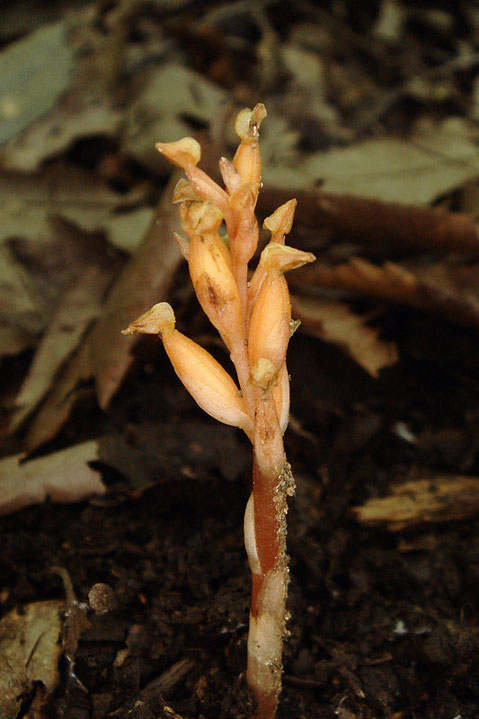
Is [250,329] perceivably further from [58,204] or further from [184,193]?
[58,204]

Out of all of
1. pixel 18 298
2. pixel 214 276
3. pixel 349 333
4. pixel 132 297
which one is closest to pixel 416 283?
pixel 349 333

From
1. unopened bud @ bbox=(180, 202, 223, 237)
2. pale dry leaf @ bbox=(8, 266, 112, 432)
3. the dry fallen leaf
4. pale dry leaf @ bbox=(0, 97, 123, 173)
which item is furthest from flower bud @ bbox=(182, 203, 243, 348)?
pale dry leaf @ bbox=(0, 97, 123, 173)

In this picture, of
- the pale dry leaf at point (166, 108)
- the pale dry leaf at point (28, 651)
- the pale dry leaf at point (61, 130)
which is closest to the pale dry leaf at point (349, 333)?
the pale dry leaf at point (28, 651)

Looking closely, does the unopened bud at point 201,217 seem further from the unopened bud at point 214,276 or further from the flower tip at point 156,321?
the flower tip at point 156,321

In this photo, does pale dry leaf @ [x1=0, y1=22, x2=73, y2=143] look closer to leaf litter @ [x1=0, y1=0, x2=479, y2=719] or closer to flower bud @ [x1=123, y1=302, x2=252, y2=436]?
leaf litter @ [x1=0, y1=0, x2=479, y2=719]

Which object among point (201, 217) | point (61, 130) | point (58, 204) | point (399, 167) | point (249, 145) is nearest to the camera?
point (201, 217)

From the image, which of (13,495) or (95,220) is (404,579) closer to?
(13,495)

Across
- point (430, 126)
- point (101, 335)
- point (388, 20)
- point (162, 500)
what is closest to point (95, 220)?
point (101, 335)
